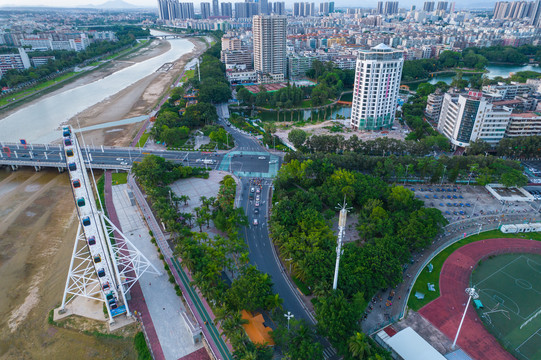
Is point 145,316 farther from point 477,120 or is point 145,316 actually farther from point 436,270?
point 477,120

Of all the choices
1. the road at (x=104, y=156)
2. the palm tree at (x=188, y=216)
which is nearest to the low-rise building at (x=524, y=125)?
the road at (x=104, y=156)

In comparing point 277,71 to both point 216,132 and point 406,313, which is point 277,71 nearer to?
point 216,132

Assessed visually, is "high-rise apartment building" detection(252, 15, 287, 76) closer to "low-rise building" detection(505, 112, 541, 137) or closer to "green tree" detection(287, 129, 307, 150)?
"green tree" detection(287, 129, 307, 150)

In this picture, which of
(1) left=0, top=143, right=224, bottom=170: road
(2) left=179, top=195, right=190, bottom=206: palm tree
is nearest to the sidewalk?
(2) left=179, top=195, right=190, bottom=206: palm tree

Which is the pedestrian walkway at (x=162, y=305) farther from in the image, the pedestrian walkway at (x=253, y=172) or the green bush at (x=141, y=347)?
the pedestrian walkway at (x=253, y=172)

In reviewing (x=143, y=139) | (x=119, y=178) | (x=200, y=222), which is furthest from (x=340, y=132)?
(x=119, y=178)

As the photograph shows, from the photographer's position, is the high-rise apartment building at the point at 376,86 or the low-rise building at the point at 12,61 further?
the low-rise building at the point at 12,61
